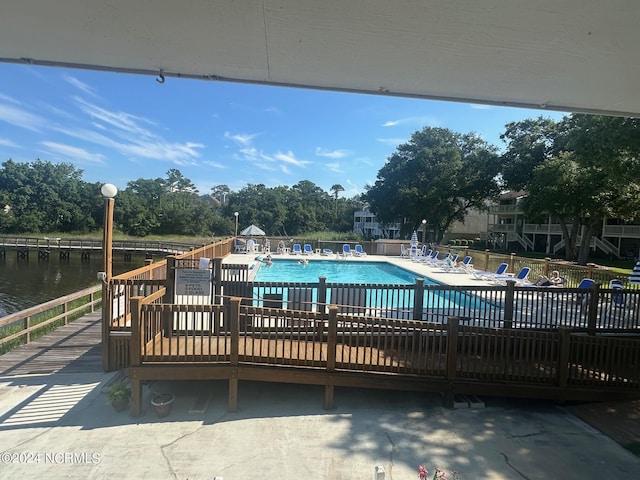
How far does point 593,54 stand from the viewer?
7.88 ft

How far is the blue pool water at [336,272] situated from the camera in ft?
46.1

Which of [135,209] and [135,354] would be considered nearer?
[135,354]

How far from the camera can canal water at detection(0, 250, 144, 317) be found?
17325 mm

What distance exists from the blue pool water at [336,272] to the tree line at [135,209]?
109 feet

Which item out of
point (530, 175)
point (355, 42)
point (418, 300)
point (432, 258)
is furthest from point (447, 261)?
point (530, 175)

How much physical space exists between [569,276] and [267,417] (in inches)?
415

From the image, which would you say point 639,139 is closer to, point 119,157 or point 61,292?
point 61,292

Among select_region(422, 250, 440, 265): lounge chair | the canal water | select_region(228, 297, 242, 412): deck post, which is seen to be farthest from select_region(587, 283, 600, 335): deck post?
the canal water

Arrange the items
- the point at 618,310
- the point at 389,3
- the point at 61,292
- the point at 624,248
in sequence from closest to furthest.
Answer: the point at 389,3 → the point at 618,310 → the point at 61,292 → the point at 624,248

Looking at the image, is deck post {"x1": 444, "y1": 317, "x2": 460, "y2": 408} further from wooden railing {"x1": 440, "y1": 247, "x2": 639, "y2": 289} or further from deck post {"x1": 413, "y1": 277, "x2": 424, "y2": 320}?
wooden railing {"x1": 440, "y1": 247, "x2": 639, "y2": 289}

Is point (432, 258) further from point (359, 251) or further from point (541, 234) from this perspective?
point (541, 234)

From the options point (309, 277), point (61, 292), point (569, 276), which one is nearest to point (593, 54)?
point (569, 276)

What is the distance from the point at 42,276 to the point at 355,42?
98.0ft

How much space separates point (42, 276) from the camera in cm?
2402
